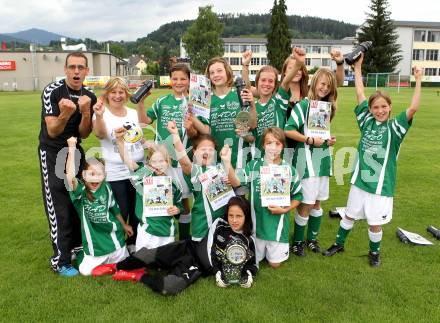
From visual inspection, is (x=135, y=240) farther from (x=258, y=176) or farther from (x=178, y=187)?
(x=258, y=176)

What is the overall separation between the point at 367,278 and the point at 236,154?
1.77m

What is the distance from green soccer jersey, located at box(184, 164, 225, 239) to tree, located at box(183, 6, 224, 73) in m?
57.4

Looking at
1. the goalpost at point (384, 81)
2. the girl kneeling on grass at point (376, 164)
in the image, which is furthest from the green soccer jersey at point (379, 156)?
the goalpost at point (384, 81)

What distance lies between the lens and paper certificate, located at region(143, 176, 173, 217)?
3996 mm

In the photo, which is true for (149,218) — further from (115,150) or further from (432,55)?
(432,55)

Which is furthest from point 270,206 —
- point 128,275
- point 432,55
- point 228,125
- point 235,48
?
point 235,48

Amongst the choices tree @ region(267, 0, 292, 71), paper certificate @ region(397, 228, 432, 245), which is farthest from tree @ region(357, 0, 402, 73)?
paper certificate @ region(397, 228, 432, 245)

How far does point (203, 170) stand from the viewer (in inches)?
162

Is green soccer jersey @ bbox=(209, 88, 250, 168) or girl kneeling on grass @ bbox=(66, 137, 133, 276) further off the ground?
green soccer jersey @ bbox=(209, 88, 250, 168)

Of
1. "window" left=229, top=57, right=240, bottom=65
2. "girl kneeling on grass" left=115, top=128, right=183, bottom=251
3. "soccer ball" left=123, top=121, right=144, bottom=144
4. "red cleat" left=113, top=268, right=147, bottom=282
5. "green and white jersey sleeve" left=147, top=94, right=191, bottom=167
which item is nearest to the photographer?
→ "red cleat" left=113, top=268, right=147, bottom=282

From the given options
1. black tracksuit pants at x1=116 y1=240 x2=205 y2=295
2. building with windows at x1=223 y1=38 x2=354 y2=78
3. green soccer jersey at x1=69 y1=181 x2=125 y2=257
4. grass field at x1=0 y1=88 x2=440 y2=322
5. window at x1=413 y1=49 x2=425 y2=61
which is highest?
building with windows at x1=223 y1=38 x2=354 y2=78

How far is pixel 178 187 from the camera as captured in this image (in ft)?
13.7

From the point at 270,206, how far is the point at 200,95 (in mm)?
1287

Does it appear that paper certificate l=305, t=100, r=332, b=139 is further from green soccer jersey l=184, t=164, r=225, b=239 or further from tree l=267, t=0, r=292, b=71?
tree l=267, t=0, r=292, b=71
